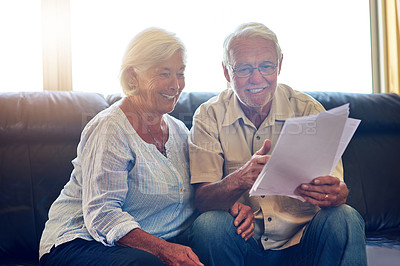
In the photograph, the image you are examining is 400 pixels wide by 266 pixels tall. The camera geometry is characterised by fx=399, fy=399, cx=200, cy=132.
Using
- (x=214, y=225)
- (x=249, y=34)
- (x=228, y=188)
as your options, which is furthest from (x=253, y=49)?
(x=214, y=225)

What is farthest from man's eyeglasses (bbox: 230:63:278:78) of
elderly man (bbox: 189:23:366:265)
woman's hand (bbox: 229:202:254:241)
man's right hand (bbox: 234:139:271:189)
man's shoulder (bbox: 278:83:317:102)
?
woman's hand (bbox: 229:202:254:241)

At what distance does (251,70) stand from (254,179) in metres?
0.34

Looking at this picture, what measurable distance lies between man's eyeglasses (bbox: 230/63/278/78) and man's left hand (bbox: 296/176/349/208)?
1.17 ft

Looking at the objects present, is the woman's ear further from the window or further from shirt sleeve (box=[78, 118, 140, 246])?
the window

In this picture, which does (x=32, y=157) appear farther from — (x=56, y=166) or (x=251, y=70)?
(x=251, y=70)

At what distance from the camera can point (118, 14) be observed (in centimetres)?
179

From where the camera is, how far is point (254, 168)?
0.96 meters

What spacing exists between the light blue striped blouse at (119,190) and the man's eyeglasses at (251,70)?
0.26m

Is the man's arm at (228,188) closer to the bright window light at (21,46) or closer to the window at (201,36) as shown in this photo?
the window at (201,36)

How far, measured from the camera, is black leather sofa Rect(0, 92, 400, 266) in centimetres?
133

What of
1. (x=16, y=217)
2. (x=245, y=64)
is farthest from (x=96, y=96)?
(x=245, y=64)

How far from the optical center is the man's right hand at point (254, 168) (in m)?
0.95

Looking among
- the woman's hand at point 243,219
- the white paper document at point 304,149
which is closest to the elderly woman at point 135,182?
the woman's hand at point 243,219

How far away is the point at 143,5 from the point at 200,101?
60 centimetres
